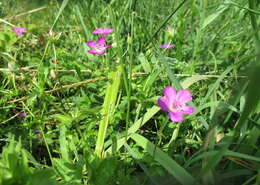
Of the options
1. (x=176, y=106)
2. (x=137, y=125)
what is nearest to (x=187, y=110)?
(x=176, y=106)

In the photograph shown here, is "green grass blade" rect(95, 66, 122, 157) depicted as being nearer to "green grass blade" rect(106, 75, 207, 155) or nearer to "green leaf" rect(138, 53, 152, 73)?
"green grass blade" rect(106, 75, 207, 155)

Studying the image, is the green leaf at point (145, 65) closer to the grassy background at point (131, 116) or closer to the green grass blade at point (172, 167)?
the grassy background at point (131, 116)

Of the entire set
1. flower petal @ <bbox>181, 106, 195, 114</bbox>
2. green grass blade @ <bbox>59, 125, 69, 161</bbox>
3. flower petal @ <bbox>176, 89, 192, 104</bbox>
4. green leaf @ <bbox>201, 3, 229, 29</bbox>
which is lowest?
green grass blade @ <bbox>59, 125, 69, 161</bbox>

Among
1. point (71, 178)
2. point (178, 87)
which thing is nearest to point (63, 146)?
point (71, 178)

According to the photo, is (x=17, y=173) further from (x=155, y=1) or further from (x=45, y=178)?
(x=155, y=1)

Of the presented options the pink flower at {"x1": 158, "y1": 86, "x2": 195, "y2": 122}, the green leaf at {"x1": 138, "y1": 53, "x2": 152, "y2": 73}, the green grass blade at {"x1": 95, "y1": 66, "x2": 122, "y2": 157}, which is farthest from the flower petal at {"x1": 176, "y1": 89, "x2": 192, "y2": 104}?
the green leaf at {"x1": 138, "y1": 53, "x2": 152, "y2": 73}

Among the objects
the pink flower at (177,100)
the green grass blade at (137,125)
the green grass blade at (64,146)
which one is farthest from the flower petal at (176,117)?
the green grass blade at (64,146)
